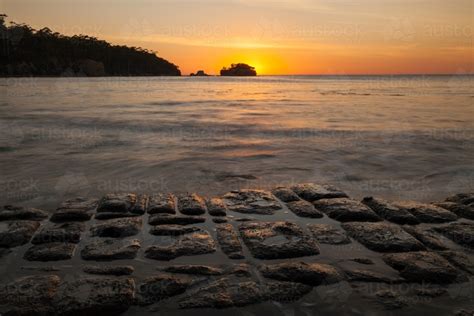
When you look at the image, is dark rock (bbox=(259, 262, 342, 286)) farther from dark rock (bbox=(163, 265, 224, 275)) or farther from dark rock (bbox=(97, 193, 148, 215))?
dark rock (bbox=(97, 193, 148, 215))

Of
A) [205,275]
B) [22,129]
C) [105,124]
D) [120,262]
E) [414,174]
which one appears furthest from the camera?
[105,124]

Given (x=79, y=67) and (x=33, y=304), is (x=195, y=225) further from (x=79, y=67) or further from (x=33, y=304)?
(x=79, y=67)

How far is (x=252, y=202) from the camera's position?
574 centimetres

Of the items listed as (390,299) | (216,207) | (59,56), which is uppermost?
(59,56)

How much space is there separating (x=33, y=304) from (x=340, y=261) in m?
2.59

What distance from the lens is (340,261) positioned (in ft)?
12.7

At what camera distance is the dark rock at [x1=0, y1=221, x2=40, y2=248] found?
4207 millimetres

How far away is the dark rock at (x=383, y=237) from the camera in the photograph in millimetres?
4176

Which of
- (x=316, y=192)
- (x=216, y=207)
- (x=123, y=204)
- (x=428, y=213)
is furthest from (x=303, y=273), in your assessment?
(x=123, y=204)

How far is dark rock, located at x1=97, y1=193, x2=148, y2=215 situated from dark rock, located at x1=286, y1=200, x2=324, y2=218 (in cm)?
196

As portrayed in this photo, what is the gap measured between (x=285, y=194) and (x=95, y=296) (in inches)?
139

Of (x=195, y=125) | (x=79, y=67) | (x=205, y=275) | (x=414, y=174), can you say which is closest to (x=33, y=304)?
(x=205, y=275)

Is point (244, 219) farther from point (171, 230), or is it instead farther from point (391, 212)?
point (391, 212)

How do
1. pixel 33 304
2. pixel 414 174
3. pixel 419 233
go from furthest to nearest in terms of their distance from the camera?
1. pixel 414 174
2. pixel 419 233
3. pixel 33 304
